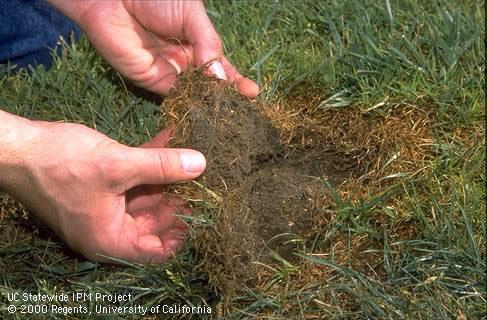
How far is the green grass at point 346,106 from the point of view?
2.02 meters

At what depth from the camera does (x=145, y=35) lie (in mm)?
2666

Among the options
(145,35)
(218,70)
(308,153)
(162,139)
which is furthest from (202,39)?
(308,153)

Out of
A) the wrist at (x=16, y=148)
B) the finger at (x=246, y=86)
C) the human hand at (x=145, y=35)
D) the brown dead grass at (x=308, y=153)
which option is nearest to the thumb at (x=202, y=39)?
the human hand at (x=145, y=35)

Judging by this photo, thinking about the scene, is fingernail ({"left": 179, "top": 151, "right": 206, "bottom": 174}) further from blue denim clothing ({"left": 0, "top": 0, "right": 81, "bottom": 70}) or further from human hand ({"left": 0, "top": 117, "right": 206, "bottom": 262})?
blue denim clothing ({"left": 0, "top": 0, "right": 81, "bottom": 70})

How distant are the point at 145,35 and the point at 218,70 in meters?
0.40

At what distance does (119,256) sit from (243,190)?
39 centimetres

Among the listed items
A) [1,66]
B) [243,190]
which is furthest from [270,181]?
[1,66]

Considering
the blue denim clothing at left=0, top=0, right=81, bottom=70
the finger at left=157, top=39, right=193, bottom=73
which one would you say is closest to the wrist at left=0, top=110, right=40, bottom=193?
the finger at left=157, top=39, right=193, bottom=73

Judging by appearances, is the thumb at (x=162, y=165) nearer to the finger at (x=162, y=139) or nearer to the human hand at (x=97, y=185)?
the human hand at (x=97, y=185)

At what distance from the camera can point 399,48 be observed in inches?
106

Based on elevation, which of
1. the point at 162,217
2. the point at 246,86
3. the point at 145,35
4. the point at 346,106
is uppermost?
the point at 145,35

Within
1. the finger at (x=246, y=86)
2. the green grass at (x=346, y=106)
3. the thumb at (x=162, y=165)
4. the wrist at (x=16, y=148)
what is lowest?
the green grass at (x=346, y=106)

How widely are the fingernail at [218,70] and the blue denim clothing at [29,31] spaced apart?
81cm

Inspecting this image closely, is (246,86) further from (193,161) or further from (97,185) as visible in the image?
(97,185)
